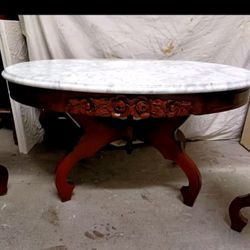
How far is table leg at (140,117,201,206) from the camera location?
1065mm

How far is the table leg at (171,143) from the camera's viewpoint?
3.50ft

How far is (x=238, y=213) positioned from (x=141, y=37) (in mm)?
1040

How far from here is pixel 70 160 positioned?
1.08 m

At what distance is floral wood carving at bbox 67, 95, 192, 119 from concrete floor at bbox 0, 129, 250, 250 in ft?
1.47

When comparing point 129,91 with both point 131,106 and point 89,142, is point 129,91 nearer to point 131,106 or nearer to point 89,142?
point 131,106

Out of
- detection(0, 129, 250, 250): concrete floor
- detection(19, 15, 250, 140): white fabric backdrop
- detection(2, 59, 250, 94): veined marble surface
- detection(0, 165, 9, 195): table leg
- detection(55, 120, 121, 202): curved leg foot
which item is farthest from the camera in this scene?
detection(19, 15, 250, 140): white fabric backdrop

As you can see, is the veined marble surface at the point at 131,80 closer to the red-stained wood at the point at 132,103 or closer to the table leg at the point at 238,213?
the red-stained wood at the point at 132,103

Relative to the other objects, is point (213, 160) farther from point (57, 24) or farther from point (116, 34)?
point (57, 24)

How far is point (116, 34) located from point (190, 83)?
86 cm

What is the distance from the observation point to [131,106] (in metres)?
0.81

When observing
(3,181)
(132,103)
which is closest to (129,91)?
(132,103)

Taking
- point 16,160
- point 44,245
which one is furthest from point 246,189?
point 16,160

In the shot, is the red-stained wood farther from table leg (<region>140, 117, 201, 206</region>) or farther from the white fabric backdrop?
the white fabric backdrop

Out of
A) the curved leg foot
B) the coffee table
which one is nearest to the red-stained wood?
the coffee table
